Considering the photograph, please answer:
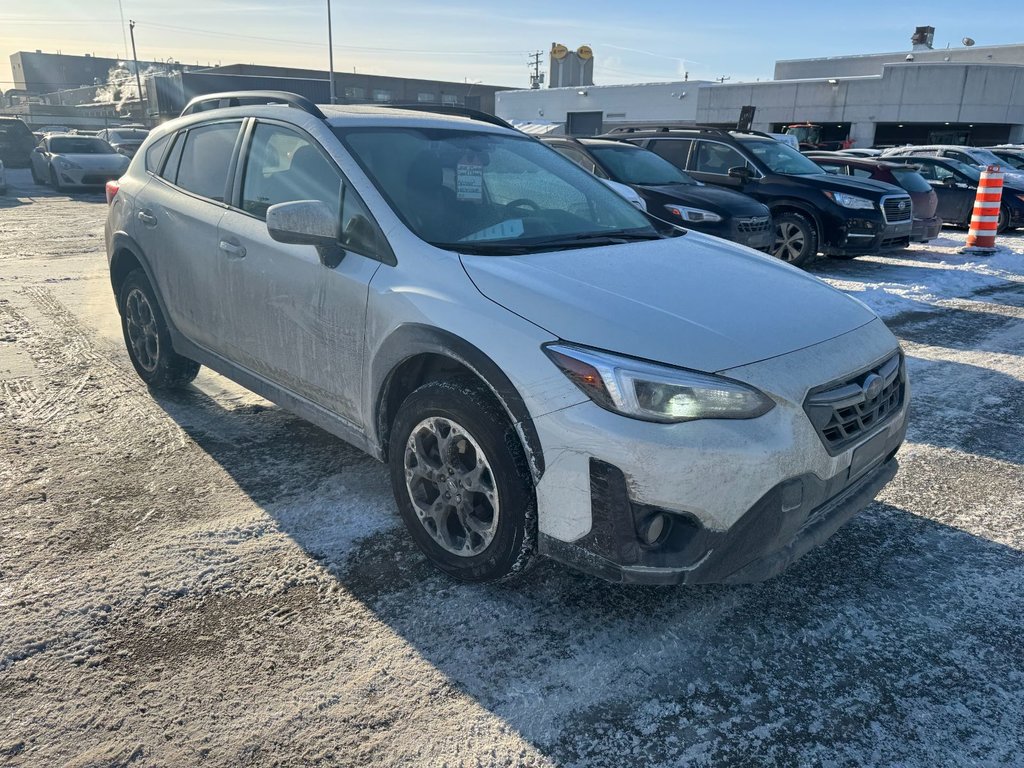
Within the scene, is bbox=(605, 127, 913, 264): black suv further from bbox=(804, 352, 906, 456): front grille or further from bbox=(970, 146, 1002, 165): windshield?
bbox=(970, 146, 1002, 165): windshield

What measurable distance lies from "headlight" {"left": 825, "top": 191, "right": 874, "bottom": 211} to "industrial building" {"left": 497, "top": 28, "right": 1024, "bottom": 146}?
30.3m

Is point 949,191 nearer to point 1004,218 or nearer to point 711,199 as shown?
point 1004,218

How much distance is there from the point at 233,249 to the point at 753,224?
21.7 feet

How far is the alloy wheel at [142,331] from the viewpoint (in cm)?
486

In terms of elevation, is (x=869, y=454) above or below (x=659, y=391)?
below

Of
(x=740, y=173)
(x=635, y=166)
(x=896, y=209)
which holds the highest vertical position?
(x=635, y=166)

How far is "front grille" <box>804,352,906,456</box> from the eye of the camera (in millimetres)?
2629

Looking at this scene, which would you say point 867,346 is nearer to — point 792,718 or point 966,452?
point 792,718

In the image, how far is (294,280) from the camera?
11.3ft

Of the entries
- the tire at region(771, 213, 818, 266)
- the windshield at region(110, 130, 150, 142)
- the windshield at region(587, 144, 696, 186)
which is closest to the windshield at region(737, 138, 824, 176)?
the tire at region(771, 213, 818, 266)

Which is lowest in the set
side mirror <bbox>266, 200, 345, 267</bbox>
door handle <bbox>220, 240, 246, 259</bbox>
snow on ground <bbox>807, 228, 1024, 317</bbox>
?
snow on ground <bbox>807, 228, 1024, 317</bbox>

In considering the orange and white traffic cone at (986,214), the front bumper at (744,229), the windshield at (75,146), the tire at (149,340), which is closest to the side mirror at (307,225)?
the tire at (149,340)

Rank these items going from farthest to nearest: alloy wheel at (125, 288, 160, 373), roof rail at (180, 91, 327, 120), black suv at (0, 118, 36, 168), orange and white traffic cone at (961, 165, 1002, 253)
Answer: black suv at (0, 118, 36, 168) → orange and white traffic cone at (961, 165, 1002, 253) → alloy wheel at (125, 288, 160, 373) → roof rail at (180, 91, 327, 120)

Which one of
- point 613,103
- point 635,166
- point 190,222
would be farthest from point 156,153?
point 613,103
